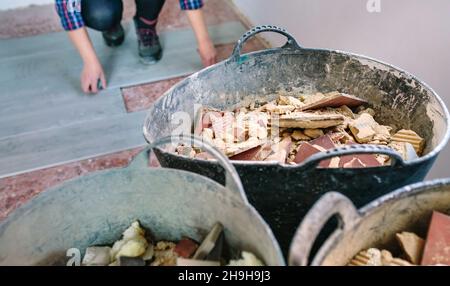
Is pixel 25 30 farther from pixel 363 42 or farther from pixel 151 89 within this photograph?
pixel 363 42

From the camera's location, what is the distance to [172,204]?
2.63 ft

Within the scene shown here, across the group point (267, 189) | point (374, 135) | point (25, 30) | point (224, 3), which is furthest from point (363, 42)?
point (25, 30)

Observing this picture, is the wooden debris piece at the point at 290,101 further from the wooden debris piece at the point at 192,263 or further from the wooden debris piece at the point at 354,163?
the wooden debris piece at the point at 192,263

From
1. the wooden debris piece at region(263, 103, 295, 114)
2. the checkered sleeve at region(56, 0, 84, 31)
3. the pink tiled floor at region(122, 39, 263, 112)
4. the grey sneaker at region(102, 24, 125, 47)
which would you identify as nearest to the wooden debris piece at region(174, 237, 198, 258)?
the wooden debris piece at region(263, 103, 295, 114)

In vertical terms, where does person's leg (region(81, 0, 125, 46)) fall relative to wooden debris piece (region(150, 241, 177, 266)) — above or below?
above

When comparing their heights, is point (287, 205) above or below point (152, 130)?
below

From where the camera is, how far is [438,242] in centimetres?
71

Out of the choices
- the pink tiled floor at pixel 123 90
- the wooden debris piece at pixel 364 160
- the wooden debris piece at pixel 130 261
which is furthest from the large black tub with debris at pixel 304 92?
the pink tiled floor at pixel 123 90

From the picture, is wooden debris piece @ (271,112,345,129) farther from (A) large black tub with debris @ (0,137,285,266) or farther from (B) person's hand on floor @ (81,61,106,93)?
(B) person's hand on floor @ (81,61,106,93)

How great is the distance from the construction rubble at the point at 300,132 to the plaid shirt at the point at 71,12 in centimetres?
85

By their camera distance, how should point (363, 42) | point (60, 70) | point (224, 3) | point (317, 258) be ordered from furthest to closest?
1. point (224, 3)
2. point (60, 70)
3. point (363, 42)
4. point (317, 258)

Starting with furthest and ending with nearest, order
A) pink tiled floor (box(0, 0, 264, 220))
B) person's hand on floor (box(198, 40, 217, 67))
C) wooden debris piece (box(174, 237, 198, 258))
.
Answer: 1. person's hand on floor (box(198, 40, 217, 67))
2. pink tiled floor (box(0, 0, 264, 220))
3. wooden debris piece (box(174, 237, 198, 258))

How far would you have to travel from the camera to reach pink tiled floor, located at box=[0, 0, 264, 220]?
4.62 ft
